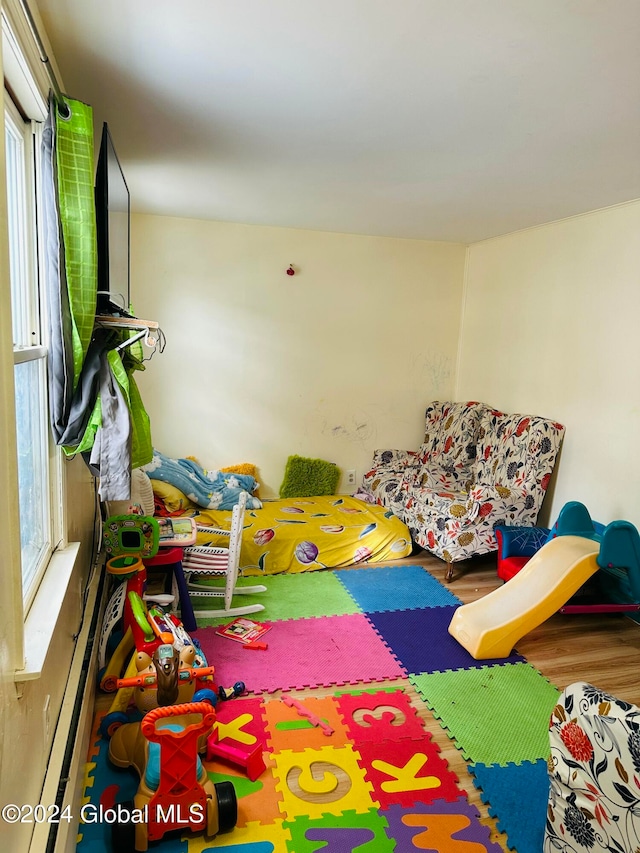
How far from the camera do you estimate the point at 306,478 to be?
15.5 ft

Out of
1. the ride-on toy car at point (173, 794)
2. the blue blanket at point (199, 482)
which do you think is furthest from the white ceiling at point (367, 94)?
the ride-on toy car at point (173, 794)

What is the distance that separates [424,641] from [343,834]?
4.06 ft

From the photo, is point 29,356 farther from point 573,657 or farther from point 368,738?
point 573,657

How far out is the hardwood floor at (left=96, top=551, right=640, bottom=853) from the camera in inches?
88.6

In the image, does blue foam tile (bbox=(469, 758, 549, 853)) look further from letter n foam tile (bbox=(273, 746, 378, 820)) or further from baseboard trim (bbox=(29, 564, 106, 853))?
baseboard trim (bbox=(29, 564, 106, 853))

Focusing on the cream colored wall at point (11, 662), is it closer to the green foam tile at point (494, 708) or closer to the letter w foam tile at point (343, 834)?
the letter w foam tile at point (343, 834)

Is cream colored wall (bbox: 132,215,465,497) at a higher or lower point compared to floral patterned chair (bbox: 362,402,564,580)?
higher

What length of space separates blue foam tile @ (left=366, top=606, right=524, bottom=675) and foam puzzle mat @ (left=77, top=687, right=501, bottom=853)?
0.38m

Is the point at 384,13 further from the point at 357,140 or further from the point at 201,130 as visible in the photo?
the point at 201,130

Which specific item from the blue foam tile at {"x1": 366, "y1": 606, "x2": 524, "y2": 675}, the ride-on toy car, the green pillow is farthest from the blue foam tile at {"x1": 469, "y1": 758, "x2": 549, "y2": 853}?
the green pillow

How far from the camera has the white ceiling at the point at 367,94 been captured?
1.61 m

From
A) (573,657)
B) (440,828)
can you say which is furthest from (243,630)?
(573,657)

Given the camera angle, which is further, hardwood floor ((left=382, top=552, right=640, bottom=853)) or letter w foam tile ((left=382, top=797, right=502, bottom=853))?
hardwood floor ((left=382, top=552, right=640, bottom=853))

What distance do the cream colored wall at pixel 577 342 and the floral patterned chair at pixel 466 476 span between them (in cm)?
19
